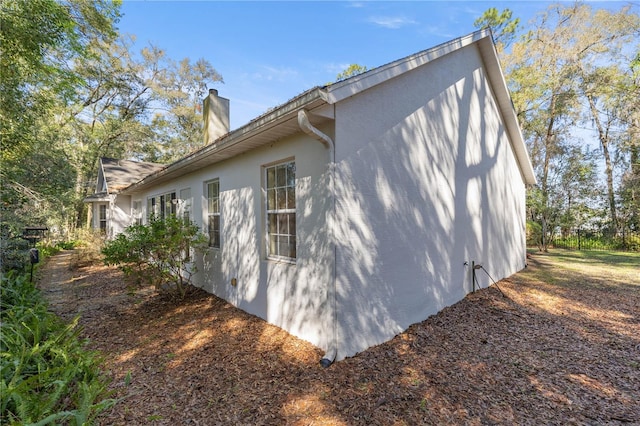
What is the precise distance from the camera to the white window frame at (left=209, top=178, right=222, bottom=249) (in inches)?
272

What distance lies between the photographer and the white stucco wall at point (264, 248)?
160 inches

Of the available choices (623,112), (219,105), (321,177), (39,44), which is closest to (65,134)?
(39,44)

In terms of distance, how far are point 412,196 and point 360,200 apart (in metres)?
1.24

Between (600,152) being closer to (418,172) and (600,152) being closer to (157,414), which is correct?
(418,172)

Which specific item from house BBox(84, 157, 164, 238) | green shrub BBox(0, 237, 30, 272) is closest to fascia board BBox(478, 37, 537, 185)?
green shrub BBox(0, 237, 30, 272)

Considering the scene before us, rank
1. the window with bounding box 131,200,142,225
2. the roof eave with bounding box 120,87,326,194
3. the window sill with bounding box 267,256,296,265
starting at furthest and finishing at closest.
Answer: the window with bounding box 131,200,142,225 → the window sill with bounding box 267,256,296,265 → the roof eave with bounding box 120,87,326,194

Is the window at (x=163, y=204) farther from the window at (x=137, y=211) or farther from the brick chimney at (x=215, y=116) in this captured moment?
the brick chimney at (x=215, y=116)

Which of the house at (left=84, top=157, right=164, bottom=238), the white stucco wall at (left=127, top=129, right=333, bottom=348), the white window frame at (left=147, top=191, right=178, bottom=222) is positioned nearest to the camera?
the white stucco wall at (left=127, top=129, right=333, bottom=348)

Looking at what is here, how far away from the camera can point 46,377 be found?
325 cm

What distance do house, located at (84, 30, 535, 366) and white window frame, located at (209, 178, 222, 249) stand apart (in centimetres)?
3

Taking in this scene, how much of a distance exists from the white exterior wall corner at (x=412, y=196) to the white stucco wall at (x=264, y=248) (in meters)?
0.39

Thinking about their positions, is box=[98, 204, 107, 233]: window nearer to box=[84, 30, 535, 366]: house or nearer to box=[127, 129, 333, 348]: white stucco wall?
box=[84, 30, 535, 366]: house

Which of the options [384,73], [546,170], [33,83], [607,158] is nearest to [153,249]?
[384,73]

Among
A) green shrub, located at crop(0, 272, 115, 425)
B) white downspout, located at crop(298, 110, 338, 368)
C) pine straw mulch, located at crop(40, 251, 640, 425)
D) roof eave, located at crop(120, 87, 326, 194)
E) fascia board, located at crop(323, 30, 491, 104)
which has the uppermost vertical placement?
fascia board, located at crop(323, 30, 491, 104)
